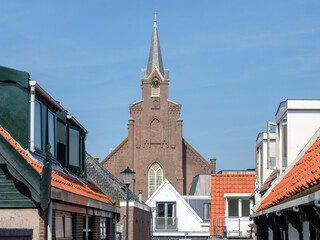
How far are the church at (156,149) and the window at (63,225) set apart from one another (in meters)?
67.4

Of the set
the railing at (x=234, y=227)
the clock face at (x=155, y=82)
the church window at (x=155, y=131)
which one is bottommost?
the railing at (x=234, y=227)

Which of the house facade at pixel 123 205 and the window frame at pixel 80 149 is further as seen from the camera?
the house facade at pixel 123 205

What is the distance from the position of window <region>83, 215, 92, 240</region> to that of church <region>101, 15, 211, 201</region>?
64670mm

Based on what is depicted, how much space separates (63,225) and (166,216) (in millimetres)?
49103

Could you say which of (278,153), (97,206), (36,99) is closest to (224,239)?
(278,153)

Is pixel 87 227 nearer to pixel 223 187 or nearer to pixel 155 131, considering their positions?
pixel 223 187

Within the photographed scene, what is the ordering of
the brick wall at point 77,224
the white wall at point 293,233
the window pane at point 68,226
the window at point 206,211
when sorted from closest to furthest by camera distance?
the white wall at point 293,233, the window pane at point 68,226, the brick wall at point 77,224, the window at point 206,211

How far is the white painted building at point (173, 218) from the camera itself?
60.7 meters

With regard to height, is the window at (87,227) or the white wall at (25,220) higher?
the white wall at (25,220)

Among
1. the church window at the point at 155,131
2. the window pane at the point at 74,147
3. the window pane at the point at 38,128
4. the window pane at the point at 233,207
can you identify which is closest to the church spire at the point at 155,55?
the church window at the point at 155,131

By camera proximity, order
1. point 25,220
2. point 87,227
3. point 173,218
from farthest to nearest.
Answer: point 173,218 → point 87,227 → point 25,220

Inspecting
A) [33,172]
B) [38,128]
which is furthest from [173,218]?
[33,172]

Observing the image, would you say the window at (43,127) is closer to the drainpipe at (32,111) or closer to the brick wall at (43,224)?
the drainpipe at (32,111)

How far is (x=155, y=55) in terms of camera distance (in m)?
88.9
